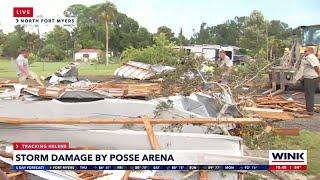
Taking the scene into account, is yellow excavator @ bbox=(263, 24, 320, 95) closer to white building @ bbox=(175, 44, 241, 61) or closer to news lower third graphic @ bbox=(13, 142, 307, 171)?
white building @ bbox=(175, 44, 241, 61)

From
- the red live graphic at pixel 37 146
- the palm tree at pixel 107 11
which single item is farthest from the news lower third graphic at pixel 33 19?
the red live graphic at pixel 37 146

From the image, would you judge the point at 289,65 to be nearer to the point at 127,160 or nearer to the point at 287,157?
the point at 287,157

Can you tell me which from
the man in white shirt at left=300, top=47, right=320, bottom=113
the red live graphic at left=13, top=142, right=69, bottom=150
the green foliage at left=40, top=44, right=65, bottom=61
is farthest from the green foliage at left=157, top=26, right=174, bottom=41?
the man in white shirt at left=300, top=47, right=320, bottom=113

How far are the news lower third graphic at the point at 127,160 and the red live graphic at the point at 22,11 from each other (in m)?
0.83

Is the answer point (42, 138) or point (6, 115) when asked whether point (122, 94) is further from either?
point (42, 138)

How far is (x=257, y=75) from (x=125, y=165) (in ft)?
8.06

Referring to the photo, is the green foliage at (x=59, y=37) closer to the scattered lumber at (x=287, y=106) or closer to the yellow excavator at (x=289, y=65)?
the scattered lumber at (x=287, y=106)

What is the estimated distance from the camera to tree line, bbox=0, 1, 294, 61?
320cm

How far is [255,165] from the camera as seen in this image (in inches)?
124

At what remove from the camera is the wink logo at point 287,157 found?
297cm

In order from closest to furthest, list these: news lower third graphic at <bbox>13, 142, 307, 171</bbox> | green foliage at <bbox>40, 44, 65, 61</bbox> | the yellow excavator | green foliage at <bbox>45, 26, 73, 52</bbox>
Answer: news lower third graphic at <bbox>13, 142, 307, 171</bbox> < green foliage at <bbox>45, 26, 73, 52</bbox> < green foliage at <bbox>40, 44, 65, 61</bbox> < the yellow excavator

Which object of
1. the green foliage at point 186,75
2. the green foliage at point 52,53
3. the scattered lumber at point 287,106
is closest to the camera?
the green foliage at point 52,53

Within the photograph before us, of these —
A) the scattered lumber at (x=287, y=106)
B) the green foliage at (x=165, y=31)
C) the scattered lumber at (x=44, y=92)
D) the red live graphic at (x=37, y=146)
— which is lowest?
the scattered lumber at (x=287, y=106)

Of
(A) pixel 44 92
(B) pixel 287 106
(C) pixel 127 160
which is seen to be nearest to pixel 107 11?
(C) pixel 127 160
